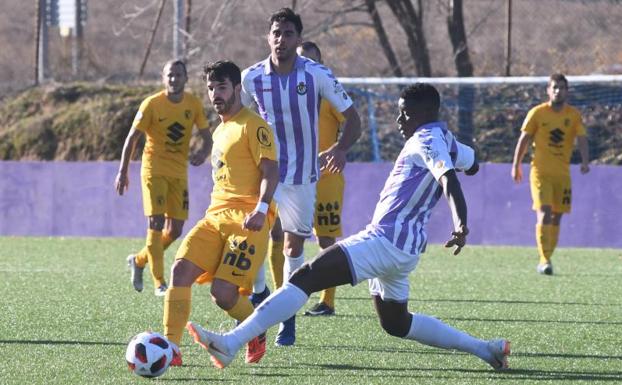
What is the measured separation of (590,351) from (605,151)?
11.7m

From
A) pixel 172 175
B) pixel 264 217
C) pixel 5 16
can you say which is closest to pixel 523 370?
pixel 264 217

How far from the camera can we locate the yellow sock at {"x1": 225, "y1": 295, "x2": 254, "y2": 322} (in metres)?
6.86

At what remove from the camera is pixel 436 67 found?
23.3 metres

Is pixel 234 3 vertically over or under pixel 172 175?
over

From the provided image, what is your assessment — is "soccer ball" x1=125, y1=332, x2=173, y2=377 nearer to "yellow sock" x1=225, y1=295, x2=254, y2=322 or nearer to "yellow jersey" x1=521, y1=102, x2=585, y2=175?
"yellow sock" x1=225, y1=295, x2=254, y2=322

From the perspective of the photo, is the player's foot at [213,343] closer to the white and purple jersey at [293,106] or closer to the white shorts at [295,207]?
the white shorts at [295,207]

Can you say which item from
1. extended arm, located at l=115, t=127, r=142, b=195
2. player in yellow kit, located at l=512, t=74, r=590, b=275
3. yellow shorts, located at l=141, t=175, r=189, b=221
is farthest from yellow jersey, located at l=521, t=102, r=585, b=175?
extended arm, located at l=115, t=127, r=142, b=195

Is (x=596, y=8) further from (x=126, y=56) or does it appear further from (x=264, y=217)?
(x=264, y=217)

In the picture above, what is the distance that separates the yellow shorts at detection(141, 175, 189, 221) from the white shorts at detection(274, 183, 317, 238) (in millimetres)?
3101

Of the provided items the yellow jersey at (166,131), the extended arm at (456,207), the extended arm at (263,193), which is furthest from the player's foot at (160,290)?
the extended arm at (456,207)

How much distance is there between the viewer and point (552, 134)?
1393cm

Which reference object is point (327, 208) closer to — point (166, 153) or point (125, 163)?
point (125, 163)

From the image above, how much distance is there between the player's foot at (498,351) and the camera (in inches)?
263

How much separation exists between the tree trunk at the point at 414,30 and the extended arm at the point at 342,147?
1382 cm
